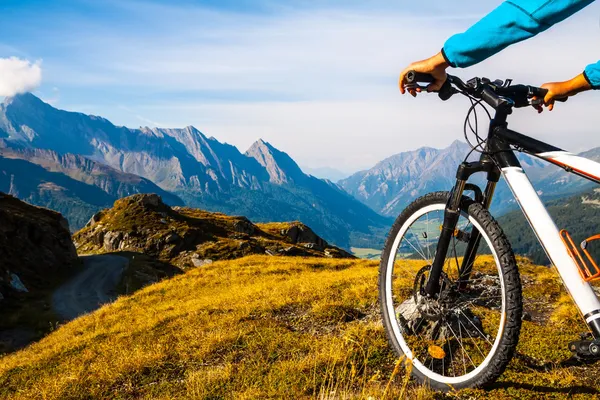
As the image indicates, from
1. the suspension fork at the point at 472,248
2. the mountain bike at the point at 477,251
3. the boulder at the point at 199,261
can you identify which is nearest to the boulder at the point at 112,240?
the boulder at the point at 199,261

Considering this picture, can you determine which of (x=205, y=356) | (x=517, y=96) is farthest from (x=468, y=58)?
(x=205, y=356)

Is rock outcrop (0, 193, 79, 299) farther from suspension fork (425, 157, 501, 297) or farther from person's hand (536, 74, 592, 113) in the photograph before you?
person's hand (536, 74, 592, 113)

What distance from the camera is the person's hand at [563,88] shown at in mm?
4090

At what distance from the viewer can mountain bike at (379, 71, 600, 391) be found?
12.3ft

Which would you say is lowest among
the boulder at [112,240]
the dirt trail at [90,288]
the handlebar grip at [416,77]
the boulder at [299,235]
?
the dirt trail at [90,288]

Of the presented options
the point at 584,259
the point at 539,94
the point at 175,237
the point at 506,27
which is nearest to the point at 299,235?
the point at 175,237

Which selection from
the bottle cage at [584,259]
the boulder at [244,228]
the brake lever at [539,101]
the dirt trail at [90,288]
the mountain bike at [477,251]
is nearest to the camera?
the bottle cage at [584,259]

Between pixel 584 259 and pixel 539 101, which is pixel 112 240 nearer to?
pixel 539 101

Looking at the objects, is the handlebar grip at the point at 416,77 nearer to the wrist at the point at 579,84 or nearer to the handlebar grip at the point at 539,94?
the handlebar grip at the point at 539,94

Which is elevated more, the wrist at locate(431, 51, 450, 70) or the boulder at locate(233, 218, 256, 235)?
the wrist at locate(431, 51, 450, 70)

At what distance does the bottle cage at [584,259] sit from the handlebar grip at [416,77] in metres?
1.97

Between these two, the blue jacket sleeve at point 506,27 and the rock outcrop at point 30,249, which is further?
the rock outcrop at point 30,249


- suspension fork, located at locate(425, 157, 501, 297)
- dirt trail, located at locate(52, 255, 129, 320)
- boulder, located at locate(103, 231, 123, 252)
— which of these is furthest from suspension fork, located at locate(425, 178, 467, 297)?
boulder, located at locate(103, 231, 123, 252)

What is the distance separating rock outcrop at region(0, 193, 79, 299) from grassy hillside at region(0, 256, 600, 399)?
150 feet
